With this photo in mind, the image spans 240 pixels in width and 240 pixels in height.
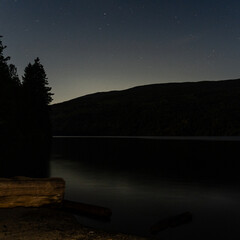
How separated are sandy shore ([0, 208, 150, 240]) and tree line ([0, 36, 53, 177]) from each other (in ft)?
103

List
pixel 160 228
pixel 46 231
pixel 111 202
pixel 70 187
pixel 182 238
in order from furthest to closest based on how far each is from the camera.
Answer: pixel 70 187 < pixel 111 202 < pixel 160 228 < pixel 182 238 < pixel 46 231

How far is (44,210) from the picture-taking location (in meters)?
14.1

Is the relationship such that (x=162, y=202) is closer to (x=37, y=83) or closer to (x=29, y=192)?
(x=29, y=192)

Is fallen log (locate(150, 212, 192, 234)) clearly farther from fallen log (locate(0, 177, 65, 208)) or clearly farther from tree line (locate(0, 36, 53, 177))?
tree line (locate(0, 36, 53, 177))

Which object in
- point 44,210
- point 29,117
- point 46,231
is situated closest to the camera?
point 46,231

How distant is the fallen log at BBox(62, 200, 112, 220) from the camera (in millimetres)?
14875

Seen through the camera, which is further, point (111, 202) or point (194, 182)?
point (194, 182)

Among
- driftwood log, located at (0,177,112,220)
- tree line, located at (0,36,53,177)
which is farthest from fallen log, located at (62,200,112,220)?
tree line, located at (0,36,53,177)

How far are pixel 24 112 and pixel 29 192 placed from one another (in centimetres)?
6437

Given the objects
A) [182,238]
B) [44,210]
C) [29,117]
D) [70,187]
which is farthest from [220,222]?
[29,117]

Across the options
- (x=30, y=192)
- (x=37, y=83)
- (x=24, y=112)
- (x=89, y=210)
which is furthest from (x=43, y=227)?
(x=37, y=83)

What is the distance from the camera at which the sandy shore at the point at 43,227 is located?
10.6 metres

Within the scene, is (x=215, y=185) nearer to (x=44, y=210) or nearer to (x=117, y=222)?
(x=117, y=222)

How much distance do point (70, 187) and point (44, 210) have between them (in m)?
10.4
